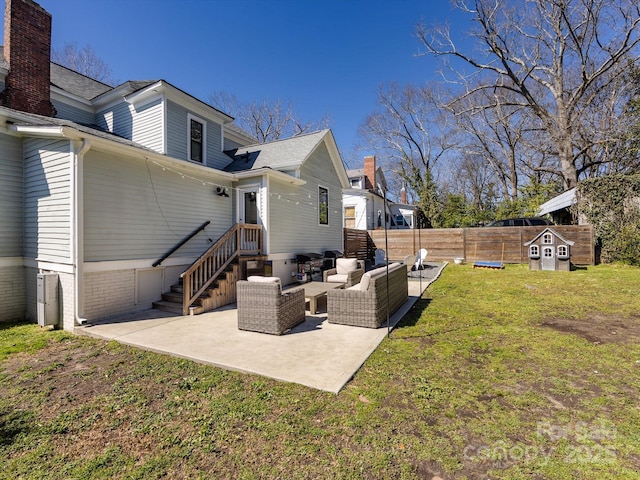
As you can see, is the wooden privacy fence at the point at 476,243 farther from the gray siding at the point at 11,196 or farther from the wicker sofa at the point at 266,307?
the gray siding at the point at 11,196

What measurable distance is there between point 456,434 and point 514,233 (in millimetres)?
14832

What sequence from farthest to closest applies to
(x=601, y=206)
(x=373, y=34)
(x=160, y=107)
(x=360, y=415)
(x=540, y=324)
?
(x=373, y=34), (x=601, y=206), (x=160, y=107), (x=540, y=324), (x=360, y=415)

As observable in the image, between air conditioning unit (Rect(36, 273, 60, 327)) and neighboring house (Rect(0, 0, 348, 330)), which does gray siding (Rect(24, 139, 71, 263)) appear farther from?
air conditioning unit (Rect(36, 273, 60, 327))

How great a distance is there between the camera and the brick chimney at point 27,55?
7719 millimetres

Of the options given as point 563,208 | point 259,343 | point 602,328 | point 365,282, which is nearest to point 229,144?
point 365,282

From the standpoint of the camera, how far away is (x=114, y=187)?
6762 millimetres

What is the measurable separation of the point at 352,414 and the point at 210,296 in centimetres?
549

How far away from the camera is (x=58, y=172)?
6.20 m

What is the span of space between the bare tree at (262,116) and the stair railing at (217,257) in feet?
68.3

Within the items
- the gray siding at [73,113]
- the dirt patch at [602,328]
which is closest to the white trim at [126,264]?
the gray siding at [73,113]

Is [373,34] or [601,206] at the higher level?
[373,34]

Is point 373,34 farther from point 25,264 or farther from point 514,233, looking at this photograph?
point 25,264

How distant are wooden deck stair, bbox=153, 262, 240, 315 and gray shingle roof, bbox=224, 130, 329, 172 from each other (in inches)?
168

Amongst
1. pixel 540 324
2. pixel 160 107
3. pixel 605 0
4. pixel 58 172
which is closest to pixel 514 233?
pixel 540 324
